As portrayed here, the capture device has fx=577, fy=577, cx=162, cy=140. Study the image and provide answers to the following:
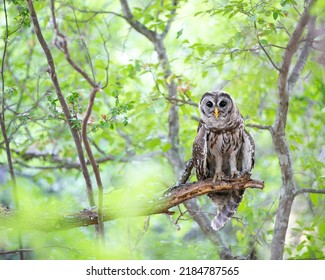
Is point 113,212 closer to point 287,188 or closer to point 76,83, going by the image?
point 287,188

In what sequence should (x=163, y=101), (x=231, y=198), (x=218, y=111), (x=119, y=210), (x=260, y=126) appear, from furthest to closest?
1. (x=163, y=101)
2. (x=260, y=126)
3. (x=231, y=198)
4. (x=218, y=111)
5. (x=119, y=210)

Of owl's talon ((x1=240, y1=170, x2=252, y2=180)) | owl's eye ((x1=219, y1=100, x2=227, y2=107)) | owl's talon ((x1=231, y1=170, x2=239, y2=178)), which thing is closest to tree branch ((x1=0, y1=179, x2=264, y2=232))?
owl's talon ((x1=240, y1=170, x2=252, y2=180))

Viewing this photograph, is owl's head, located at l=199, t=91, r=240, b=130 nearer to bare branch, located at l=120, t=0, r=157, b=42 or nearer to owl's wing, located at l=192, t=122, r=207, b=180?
owl's wing, located at l=192, t=122, r=207, b=180

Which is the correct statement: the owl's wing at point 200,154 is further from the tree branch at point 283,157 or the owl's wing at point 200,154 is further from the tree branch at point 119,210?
the tree branch at point 283,157

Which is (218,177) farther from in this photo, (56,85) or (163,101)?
(56,85)

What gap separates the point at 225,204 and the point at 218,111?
54 cm

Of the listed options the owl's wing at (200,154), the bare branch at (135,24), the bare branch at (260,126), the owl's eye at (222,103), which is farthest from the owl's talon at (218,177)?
the bare branch at (135,24)

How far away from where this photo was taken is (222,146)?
2986 mm

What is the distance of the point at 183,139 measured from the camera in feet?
14.4

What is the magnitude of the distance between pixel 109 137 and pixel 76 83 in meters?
0.49

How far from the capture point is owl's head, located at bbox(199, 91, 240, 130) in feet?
9.53

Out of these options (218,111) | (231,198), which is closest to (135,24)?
(218,111)

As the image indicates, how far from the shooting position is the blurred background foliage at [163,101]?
10.6 ft
